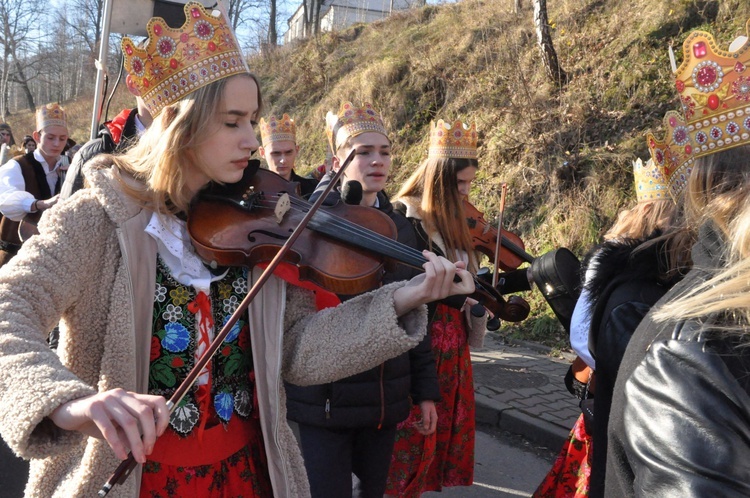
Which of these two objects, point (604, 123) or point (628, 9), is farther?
point (628, 9)

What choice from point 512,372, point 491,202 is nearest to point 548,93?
point 491,202

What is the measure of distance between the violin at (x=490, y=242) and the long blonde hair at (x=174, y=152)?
8.34ft

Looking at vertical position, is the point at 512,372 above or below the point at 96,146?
below

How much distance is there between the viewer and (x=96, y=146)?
3172mm

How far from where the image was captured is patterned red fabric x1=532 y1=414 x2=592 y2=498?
2.97 metres

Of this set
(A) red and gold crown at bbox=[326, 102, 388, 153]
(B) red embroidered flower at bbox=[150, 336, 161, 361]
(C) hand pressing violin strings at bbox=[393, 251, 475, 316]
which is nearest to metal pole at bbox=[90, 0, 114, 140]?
(A) red and gold crown at bbox=[326, 102, 388, 153]

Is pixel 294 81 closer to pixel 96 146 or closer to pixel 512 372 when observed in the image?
pixel 512 372

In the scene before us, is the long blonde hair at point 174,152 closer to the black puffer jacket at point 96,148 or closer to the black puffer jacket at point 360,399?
the black puffer jacket at point 360,399

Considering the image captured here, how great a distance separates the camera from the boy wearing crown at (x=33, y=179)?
16.6 feet

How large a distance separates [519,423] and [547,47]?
6.72m

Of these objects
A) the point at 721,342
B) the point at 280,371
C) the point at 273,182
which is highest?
the point at 273,182

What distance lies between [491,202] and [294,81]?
12498 mm

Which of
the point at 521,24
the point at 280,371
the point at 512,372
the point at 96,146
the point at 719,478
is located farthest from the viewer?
the point at 521,24

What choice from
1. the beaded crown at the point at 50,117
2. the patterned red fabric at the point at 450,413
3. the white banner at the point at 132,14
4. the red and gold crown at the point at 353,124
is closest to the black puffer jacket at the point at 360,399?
the patterned red fabric at the point at 450,413
